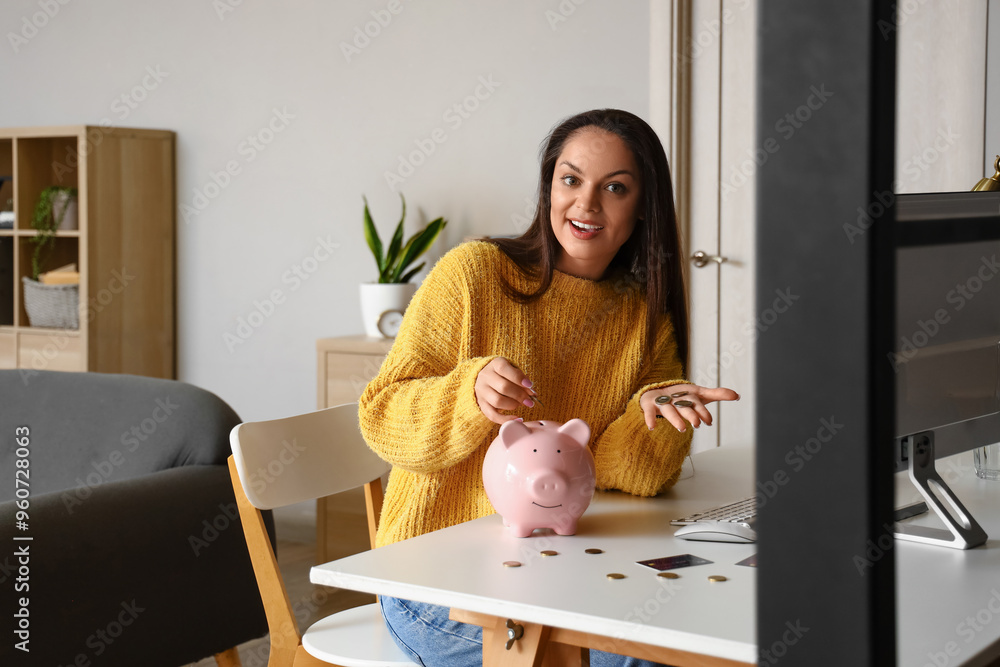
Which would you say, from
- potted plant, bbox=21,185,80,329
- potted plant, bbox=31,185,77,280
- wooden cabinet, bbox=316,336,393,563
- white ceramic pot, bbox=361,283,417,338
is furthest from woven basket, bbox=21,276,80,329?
white ceramic pot, bbox=361,283,417,338

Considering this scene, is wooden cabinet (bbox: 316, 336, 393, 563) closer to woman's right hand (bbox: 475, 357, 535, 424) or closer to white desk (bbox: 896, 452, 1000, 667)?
woman's right hand (bbox: 475, 357, 535, 424)

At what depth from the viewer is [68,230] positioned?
417 centimetres

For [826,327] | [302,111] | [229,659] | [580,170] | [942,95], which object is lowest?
[229,659]

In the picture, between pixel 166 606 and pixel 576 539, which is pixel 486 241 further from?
pixel 166 606

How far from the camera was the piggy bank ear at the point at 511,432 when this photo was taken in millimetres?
1303

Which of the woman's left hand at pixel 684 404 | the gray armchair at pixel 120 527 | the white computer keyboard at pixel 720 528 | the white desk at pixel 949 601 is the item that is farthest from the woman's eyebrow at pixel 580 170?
the gray armchair at pixel 120 527

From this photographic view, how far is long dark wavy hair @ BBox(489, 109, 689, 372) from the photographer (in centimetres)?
161

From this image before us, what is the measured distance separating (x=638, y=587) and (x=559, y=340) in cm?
64

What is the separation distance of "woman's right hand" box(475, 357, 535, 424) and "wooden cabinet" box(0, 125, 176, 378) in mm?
3161

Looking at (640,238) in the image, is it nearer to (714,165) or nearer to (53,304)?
(714,165)

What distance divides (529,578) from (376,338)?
8.13ft

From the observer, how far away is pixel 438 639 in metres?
1.35

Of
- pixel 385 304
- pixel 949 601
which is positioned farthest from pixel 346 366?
pixel 949 601

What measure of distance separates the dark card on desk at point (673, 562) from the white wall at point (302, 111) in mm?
2374
